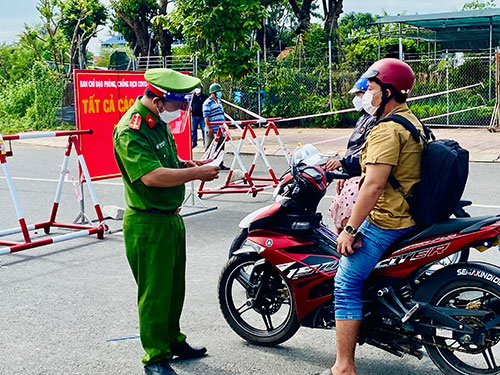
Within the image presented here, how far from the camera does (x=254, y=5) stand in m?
19.5

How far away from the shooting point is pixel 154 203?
14.4 feet

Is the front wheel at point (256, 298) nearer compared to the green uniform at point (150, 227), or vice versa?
the green uniform at point (150, 227)

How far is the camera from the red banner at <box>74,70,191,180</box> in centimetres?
908

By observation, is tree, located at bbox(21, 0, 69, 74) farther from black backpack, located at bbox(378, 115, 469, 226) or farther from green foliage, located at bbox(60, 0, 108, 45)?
black backpack, located at bbox(378, 115, 469, 226)

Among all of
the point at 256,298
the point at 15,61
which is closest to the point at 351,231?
the point at 256,298

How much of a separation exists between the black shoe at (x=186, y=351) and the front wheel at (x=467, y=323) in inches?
58.0

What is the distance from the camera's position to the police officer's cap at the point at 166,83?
433 cm

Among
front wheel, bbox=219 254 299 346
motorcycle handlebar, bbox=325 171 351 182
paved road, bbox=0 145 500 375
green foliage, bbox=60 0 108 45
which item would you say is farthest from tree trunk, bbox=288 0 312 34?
front wheel, bbox=219 254 299 346

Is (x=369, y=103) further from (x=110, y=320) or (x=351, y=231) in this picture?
(x=110, y=320)

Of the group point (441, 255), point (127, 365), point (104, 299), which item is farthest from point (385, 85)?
point (104, 299)

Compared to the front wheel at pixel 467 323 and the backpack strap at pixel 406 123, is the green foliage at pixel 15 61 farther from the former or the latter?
the front wheel at pixel 467 323

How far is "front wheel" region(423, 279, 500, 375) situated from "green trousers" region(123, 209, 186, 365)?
1537 millimetres

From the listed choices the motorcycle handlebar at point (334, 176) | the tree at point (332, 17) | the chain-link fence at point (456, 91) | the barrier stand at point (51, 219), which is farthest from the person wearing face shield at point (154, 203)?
the tree at point (332, 17)

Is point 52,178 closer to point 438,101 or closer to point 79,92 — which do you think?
point 79,92
